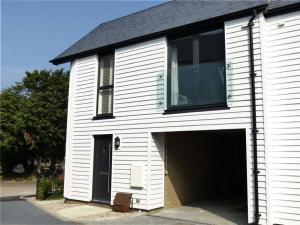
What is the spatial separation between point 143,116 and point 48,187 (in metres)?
6.41

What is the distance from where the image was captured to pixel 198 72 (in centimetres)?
1016

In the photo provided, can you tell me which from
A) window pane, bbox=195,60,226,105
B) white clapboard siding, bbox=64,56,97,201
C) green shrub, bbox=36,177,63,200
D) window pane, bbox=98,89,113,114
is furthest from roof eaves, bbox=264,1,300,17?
green shrub, bbox=36,177,63,200

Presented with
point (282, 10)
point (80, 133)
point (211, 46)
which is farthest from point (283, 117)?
point (80, 133)

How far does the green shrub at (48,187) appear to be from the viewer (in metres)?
15.3

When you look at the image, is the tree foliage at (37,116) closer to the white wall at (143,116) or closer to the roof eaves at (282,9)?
the white wall at (143,116)

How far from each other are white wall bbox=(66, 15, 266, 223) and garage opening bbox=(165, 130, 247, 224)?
2.15ft

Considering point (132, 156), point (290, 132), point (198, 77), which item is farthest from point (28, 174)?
point (290, 132)

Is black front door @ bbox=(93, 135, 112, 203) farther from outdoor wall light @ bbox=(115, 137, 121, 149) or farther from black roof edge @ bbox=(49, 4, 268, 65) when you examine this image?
black roof edge @ bbox=(49, 4, 268, 65)

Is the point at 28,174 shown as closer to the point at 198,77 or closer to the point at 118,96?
the point at 118,96

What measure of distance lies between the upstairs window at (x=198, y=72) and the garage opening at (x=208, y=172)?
1379 mm

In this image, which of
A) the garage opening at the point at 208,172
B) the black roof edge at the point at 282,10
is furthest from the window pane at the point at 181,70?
the black roof edge at the point at 282,10

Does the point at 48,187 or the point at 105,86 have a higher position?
the point at 105,86

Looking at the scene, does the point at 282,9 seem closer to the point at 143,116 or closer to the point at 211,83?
the point at 211,83

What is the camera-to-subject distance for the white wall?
933 cm
